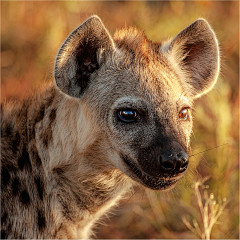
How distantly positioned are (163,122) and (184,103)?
23cm

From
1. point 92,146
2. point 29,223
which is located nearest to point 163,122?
point 92,146

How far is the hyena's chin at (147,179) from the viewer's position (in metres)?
2.11

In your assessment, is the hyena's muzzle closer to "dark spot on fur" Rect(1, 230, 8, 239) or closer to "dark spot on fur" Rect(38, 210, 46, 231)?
"dark spot on fur" Rect(38, 210, 46, 231)

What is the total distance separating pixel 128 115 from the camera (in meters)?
2.13

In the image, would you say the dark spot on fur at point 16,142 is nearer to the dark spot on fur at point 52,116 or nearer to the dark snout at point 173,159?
the dark spot on fur at point 52,116

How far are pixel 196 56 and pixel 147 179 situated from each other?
90cm

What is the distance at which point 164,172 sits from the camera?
2029 mm

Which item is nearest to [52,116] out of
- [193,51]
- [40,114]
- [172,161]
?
[40,114]

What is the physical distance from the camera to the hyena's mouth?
6.94ft

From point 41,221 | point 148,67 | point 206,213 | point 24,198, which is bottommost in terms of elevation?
point 206,213

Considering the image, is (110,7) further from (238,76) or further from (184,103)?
(184,103)

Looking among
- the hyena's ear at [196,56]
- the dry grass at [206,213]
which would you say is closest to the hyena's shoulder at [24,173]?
the hyena's ear at [196,56]

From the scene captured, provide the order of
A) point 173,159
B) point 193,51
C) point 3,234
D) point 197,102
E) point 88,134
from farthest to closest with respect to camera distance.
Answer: point 197,102, point 193,51, point 88,134, point 3,234, point 173,159

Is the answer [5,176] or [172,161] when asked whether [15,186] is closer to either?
[5,176]
